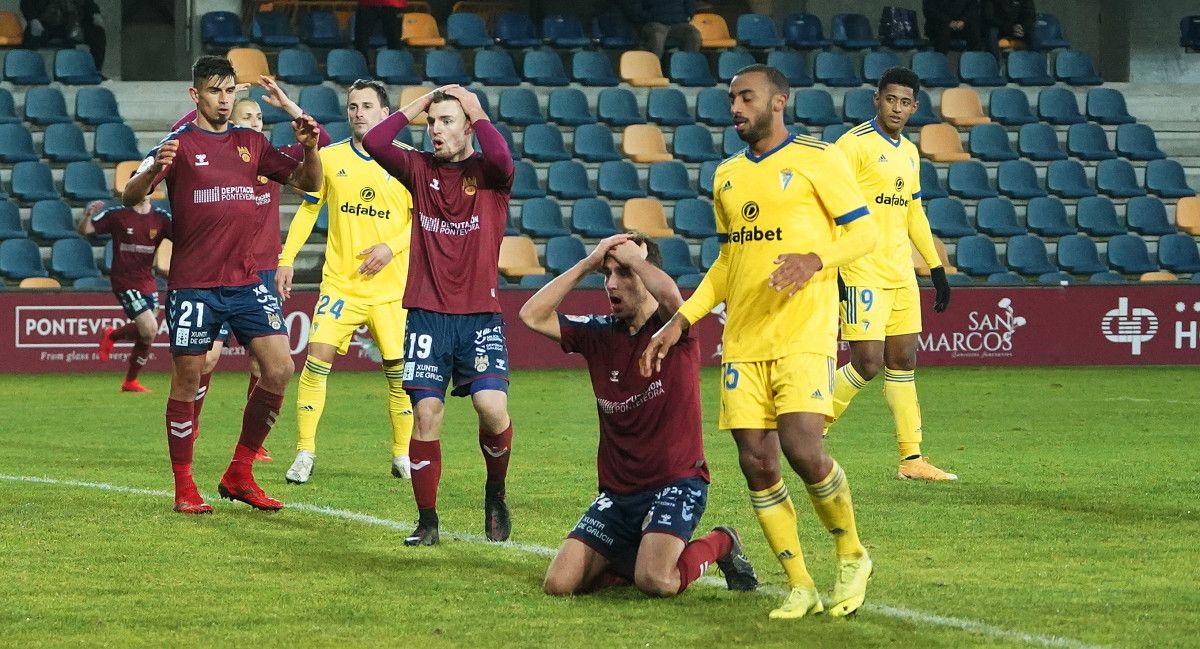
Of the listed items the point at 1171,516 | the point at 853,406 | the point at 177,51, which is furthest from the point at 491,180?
the point at 177,51

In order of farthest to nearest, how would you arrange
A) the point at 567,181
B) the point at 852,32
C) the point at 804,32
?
the point at 852,32
the point at 804,32
the point at 567,181

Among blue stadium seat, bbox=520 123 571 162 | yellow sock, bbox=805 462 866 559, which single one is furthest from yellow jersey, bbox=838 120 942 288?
blue stadium seat, bbox=520 123 571 162

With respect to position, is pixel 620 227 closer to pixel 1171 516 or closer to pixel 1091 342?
pixel 1091 342

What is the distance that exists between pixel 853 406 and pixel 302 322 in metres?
6.43

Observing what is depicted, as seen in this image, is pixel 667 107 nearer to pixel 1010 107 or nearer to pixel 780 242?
pixel 1010 107

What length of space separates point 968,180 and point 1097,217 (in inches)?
74.5

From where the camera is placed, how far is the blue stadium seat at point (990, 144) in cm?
2461

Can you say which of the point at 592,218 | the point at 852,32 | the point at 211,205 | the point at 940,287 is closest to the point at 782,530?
the point at 211,205

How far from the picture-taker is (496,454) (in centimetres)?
813

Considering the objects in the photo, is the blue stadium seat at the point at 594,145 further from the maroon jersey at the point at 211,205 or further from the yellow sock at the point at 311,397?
the maroon jersey at the point at 211,205

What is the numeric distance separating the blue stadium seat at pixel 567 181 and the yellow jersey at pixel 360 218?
39.6 ft

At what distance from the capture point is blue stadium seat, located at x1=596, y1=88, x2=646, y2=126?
78.9 feet

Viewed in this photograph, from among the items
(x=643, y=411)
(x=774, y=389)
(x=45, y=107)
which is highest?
(x=45, y=107)

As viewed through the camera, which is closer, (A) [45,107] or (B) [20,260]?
(B) [20,260]
